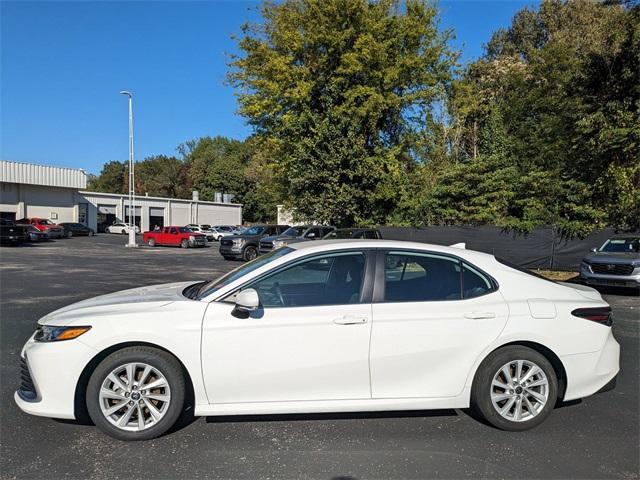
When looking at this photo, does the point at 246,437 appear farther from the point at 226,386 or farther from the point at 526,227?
the point at 526,227

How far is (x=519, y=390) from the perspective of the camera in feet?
13.0

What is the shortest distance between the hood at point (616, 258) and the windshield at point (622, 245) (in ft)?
1.65

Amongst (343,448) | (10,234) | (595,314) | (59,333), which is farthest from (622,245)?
(10,234)

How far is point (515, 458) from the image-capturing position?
352 centimetres

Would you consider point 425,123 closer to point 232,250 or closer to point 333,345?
point 232,250

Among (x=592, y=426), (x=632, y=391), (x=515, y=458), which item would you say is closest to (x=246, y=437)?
(x=515, y=458)

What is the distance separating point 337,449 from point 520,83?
33.2 m

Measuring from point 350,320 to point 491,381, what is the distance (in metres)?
1.26

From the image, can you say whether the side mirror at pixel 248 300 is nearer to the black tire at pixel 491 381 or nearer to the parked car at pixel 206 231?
the black tire at pixel 491 381

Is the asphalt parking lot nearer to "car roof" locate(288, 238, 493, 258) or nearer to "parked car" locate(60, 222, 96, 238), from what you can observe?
"car roof" locate(288, 238, 493, 258)

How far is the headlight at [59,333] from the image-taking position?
3.68 m

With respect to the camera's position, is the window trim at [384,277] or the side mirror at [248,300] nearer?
the side mirror at [248,300]

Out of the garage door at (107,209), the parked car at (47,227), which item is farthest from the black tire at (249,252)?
the garage door at (107,209)

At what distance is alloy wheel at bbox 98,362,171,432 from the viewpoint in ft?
12.1
